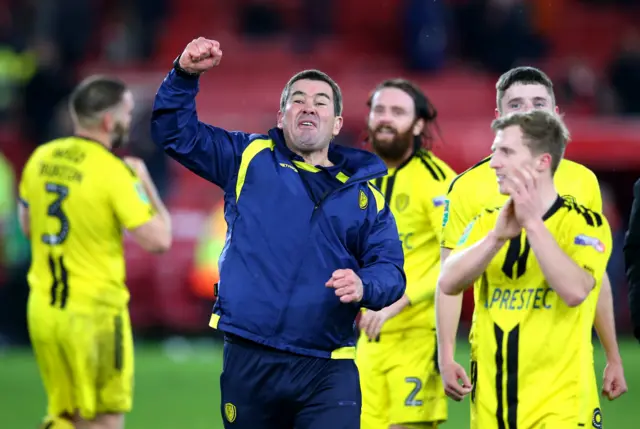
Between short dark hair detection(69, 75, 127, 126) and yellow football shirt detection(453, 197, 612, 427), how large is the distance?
306cm

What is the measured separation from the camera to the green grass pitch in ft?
35.2

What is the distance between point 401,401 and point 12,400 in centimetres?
538

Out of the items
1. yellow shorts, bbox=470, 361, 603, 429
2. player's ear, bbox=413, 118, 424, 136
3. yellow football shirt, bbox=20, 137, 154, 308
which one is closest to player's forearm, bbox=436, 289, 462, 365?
yellow shorts, bbox=470, 361, 603, 429

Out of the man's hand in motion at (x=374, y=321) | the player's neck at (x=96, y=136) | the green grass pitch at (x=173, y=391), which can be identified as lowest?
the green grass pitch at (x=173, y=391)

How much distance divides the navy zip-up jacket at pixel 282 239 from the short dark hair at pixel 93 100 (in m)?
2.12

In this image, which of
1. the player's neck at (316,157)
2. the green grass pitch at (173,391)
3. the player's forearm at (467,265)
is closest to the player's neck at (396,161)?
the player's neck at (316,157)

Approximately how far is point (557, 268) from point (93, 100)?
363cm

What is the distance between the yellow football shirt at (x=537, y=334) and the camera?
5508 millimetres

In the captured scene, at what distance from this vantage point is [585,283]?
536cm

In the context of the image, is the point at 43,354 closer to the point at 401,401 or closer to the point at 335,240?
the point at 401,401

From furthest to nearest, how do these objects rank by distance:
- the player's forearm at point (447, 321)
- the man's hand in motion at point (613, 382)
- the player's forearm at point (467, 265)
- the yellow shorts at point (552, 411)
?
1. the man's hand in motion at point (613, 382)
2. the player's forearm at point (447, 321)
3. the yellow shorts at point (552, 411)
4. the player's forearm at point (467, 265)

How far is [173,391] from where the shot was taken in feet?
40.4

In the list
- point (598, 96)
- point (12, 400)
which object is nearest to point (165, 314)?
point (12, 400)

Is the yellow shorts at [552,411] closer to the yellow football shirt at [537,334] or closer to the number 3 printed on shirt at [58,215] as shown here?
the yellow football shirt at [537,334]
